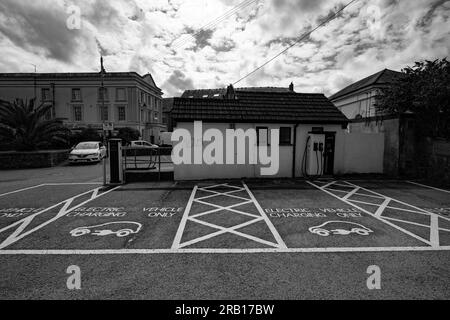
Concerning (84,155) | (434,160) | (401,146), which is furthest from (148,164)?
(434,160)

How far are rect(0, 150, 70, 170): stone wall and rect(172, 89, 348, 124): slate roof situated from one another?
11.1m

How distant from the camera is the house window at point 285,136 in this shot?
442 inches

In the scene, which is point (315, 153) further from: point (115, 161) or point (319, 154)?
point (115, 161)

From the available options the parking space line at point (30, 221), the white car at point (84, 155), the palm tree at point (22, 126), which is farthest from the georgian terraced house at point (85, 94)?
the parking space line at point (30, 221)

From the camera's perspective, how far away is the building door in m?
11.3

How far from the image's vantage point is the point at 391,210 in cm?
657

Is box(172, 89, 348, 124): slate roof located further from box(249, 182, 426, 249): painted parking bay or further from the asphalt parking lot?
box(249, 182, 426, 249): painted parking bay

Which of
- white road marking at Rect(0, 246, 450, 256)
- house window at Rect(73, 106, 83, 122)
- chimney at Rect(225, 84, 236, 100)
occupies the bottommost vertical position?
white road marking at Rect(0, 246, 450, 256)

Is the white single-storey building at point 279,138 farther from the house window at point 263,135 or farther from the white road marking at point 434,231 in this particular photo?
the white road marking at point 434,231

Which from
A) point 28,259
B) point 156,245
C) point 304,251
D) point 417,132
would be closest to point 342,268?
point 304,251

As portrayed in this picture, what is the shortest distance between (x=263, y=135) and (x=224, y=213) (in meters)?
5.76

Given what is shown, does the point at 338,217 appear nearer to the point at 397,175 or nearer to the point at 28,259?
the point at 28,259

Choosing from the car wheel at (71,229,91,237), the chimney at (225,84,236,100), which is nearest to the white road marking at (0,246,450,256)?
the car wheel at (71,229,91,237)

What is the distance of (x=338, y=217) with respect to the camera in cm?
592
